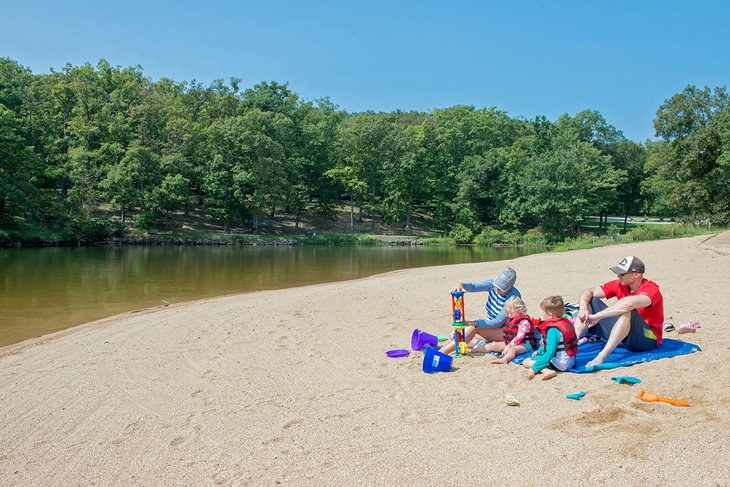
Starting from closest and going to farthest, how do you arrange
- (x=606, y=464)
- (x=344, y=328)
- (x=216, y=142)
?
(x=606, y=464) < (x=344, y=328) < (x=216, y=142)

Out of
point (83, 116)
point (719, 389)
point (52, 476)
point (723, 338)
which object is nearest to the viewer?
point (52, 476)

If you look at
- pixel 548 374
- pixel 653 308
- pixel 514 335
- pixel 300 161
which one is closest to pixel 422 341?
pixel 514 335

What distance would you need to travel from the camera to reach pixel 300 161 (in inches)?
2250

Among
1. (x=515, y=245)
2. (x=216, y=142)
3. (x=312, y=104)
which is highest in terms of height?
(x=312, y=104)

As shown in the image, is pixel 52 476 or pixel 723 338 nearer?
pixel 52 476

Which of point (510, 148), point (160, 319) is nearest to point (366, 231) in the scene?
point (510, 148)

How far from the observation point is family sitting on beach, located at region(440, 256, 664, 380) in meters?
6.04

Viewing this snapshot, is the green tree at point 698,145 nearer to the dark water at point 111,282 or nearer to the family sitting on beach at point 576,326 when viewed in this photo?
the dark water at point 111,282

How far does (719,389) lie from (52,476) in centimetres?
596

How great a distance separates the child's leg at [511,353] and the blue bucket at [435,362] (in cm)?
58

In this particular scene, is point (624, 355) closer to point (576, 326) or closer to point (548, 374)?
point (576, 326)

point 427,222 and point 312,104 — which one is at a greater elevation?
A: point 312,104

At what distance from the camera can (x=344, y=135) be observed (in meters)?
63.3

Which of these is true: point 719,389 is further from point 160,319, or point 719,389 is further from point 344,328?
point 160,319
